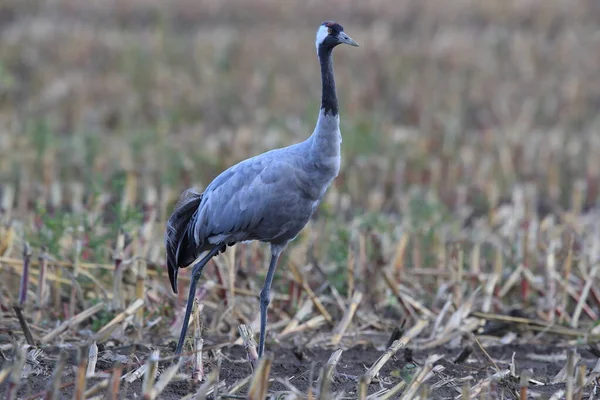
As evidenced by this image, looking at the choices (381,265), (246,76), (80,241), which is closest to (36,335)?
(80,241)

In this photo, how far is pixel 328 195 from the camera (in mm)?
9156

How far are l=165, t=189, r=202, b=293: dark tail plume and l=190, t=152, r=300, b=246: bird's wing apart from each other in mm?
149

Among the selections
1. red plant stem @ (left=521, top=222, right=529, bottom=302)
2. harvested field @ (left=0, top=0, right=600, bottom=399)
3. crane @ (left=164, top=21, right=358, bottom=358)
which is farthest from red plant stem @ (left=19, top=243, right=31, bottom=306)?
red plant stem @ (left=521, top=222, right=529, bottom=302)

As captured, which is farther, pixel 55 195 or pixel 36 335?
pixel 55 195

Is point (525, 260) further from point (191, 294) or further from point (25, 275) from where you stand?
point (25, 275)

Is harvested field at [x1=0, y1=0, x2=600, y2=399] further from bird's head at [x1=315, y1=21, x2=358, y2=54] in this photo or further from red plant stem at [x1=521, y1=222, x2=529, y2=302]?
bird's head at [x1=315, y1=21, x2=358, y2=54]

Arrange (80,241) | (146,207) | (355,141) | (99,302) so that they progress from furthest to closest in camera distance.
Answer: (355,141) < (146,207) < (80,241) < (99,302)

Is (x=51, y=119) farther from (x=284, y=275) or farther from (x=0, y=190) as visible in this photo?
(x=284, y=275)

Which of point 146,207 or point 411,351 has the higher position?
point 146,207

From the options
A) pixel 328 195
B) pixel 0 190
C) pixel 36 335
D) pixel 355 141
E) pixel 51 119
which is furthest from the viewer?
pixel 51 119

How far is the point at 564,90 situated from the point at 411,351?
10.3 m

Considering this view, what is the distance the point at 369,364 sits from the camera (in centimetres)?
564

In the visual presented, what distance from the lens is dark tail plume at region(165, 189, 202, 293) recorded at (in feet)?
18.4

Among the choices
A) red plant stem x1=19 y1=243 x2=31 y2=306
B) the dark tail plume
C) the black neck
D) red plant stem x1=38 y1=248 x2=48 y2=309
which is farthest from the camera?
red plant stem x1=38 y1=248 x2=48 y2=309
